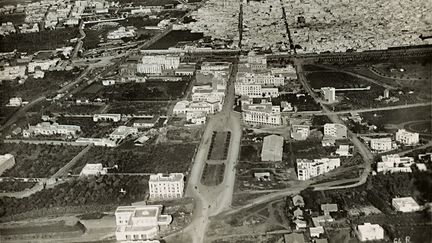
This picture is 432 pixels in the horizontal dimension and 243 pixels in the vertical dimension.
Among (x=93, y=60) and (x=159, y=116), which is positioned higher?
(x=93, y=60)

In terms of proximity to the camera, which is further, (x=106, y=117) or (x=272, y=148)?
(x=106, y=117)

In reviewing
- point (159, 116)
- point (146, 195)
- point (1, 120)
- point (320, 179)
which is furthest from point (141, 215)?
point (1, 120)

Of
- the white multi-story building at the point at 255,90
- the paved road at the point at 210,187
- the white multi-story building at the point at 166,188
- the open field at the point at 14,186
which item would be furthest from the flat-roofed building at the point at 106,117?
the white multi-story building at the point at 166,188

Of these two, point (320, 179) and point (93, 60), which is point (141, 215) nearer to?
point (320, 179)

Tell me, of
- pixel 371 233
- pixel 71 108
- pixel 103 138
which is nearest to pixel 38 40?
pixel 71 108

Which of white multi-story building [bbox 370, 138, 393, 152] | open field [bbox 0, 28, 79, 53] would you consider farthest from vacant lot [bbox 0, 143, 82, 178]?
open field [bbox 0, 28, 79, 53]

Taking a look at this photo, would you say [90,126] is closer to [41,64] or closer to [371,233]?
[41,64]

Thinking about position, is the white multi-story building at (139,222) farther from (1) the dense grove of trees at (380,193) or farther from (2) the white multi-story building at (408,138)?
(2) the white multi-story building at (408,138)

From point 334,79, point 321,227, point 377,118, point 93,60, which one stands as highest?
point 93,60
